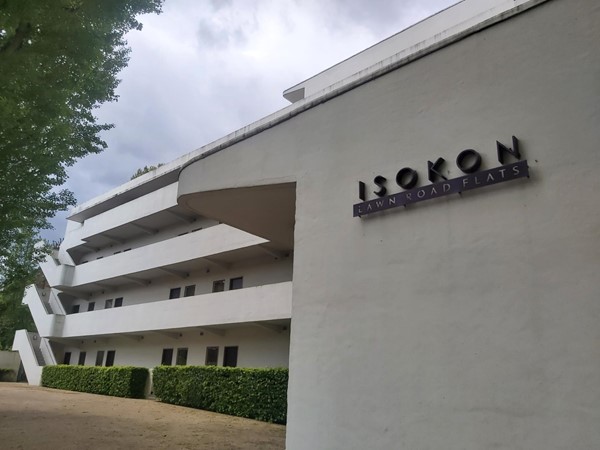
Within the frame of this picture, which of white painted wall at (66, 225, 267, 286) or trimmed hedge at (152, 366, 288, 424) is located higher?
white painted wall at (66, 225, 267, 286)

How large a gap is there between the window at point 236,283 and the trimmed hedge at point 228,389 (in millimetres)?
3940

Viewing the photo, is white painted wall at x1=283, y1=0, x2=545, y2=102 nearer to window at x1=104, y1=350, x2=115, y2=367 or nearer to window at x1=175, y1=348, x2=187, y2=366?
window at x1=175, y1=348, x2=187, y2=366

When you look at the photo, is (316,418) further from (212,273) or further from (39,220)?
(212,273)

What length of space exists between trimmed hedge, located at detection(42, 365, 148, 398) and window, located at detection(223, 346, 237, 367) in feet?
16.6

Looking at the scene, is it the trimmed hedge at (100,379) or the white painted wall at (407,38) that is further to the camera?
the trimmed hedge at (100,379)

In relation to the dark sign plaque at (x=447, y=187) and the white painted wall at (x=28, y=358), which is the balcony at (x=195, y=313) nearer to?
the white painted wall at (x=28, y=358)

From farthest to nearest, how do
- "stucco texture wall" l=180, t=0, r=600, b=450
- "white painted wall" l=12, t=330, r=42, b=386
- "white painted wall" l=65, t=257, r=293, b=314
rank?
"white painted wall" l=12, t=330, r=42, b=386 < "white painted wall" l=65, t=257, r=293, b=314 < "stucco texture wall" l=180, t=0, r=600, b=450

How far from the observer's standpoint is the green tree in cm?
501

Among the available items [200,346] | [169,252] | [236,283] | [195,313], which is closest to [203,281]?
[169,252]

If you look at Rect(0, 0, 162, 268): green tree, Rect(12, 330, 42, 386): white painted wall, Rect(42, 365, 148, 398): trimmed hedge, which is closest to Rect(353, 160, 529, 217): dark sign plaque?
Rect(0, 0, 162, 268): green tree

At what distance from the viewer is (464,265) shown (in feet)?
15.5

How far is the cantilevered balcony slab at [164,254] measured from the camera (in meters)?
19.2

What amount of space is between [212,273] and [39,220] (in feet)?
35.0

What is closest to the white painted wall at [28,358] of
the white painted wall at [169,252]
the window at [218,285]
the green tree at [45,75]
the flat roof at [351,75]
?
the white painted wall at [169,252]
